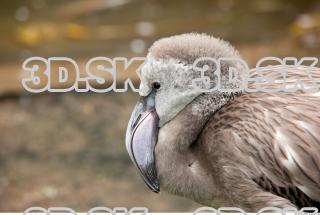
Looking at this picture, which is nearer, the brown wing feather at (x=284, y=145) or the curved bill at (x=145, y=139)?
the brown wing feather at (x=284, y=145)

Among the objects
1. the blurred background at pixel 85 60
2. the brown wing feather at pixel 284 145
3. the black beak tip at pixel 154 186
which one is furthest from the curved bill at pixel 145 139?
the blurred background at pixel 85 60

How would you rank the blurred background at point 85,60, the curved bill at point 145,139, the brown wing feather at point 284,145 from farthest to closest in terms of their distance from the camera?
the blurred background at point 85,60
the curved bill at point 145,139
the brown wing feather at point 284,145

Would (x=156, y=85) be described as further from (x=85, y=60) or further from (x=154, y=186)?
(x=85, y=60)

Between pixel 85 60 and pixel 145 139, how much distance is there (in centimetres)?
384

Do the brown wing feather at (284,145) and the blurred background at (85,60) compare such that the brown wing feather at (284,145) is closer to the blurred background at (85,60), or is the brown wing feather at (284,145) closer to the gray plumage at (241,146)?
the gray plumage at (241,146)

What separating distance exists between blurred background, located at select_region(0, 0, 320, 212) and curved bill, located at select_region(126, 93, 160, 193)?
6.00ft

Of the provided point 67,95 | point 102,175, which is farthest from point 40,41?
point 102,175

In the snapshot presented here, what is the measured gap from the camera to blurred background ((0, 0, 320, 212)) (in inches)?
179

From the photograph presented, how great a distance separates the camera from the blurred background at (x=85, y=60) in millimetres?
4539

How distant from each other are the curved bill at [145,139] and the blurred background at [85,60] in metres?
1.83

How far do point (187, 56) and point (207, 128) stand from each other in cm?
27

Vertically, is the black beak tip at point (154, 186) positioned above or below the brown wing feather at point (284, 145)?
below

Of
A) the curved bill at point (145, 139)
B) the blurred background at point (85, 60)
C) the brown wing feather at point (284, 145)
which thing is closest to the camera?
the brown wing feather at point (284, 145)

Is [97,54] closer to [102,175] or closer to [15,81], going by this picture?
[15,81]
